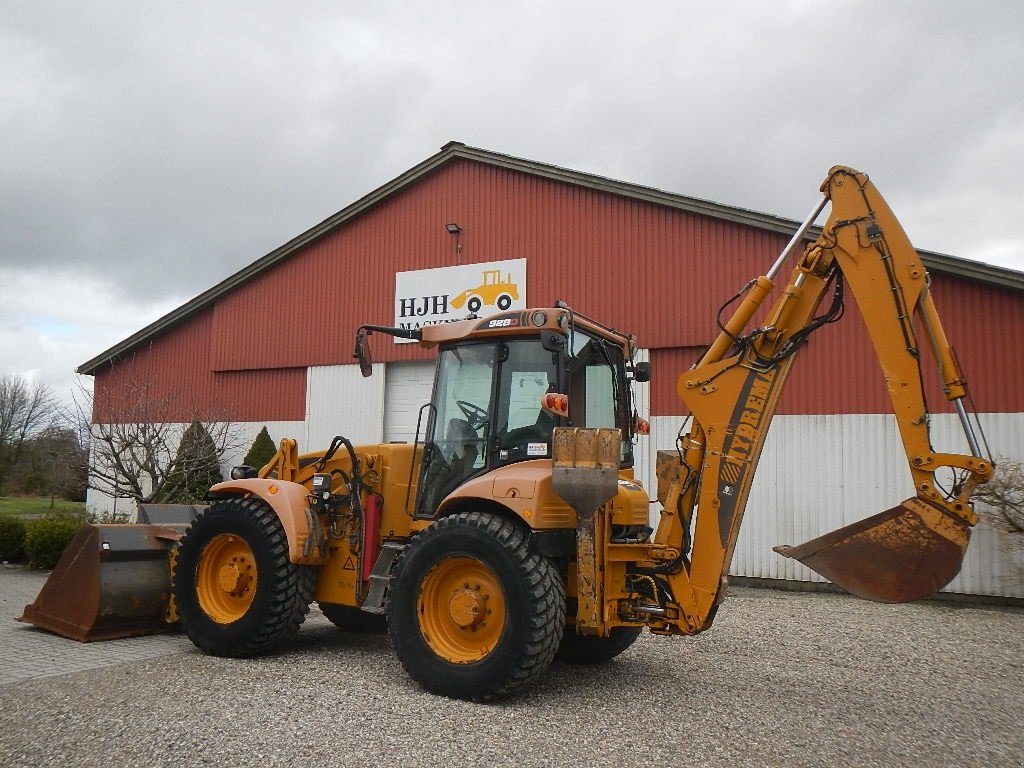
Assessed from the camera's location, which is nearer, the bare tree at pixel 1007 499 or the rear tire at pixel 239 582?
the rear tire at pixel 239 582

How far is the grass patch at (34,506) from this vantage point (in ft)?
104

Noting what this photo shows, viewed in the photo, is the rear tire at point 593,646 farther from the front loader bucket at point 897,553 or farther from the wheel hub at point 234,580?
the wheel hub at point 234,580

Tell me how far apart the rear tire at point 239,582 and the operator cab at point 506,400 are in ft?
4.47

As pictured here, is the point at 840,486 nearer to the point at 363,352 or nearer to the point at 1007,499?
the point at 1007,499

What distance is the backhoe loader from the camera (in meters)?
5.68

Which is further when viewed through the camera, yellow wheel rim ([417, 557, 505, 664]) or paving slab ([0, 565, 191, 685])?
paving slab ([0, 565, 191, 685])

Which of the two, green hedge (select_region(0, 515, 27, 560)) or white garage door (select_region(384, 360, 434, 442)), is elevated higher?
white garage door (select_region(384, 360, 434, 442))

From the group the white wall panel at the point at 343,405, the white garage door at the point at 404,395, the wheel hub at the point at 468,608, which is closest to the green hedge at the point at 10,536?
the white wall panel at the point at 343,405

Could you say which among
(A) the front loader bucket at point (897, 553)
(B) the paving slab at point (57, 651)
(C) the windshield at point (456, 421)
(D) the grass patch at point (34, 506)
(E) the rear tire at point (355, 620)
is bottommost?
(D) the grass patch at point (34, 506)

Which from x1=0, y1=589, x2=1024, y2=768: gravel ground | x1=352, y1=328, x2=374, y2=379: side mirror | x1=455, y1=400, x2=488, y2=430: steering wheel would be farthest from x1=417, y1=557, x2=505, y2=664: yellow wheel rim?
x1=352, y1=328, x2=374, y2=379: side mirror

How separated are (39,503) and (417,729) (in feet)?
131

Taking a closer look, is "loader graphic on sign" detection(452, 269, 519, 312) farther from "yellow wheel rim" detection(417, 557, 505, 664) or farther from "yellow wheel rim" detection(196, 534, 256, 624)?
"yellow wheel rim" detection(417, 557, 505, 664)

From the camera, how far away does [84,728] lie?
208 inches

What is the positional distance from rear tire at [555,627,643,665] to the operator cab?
1554 mm
